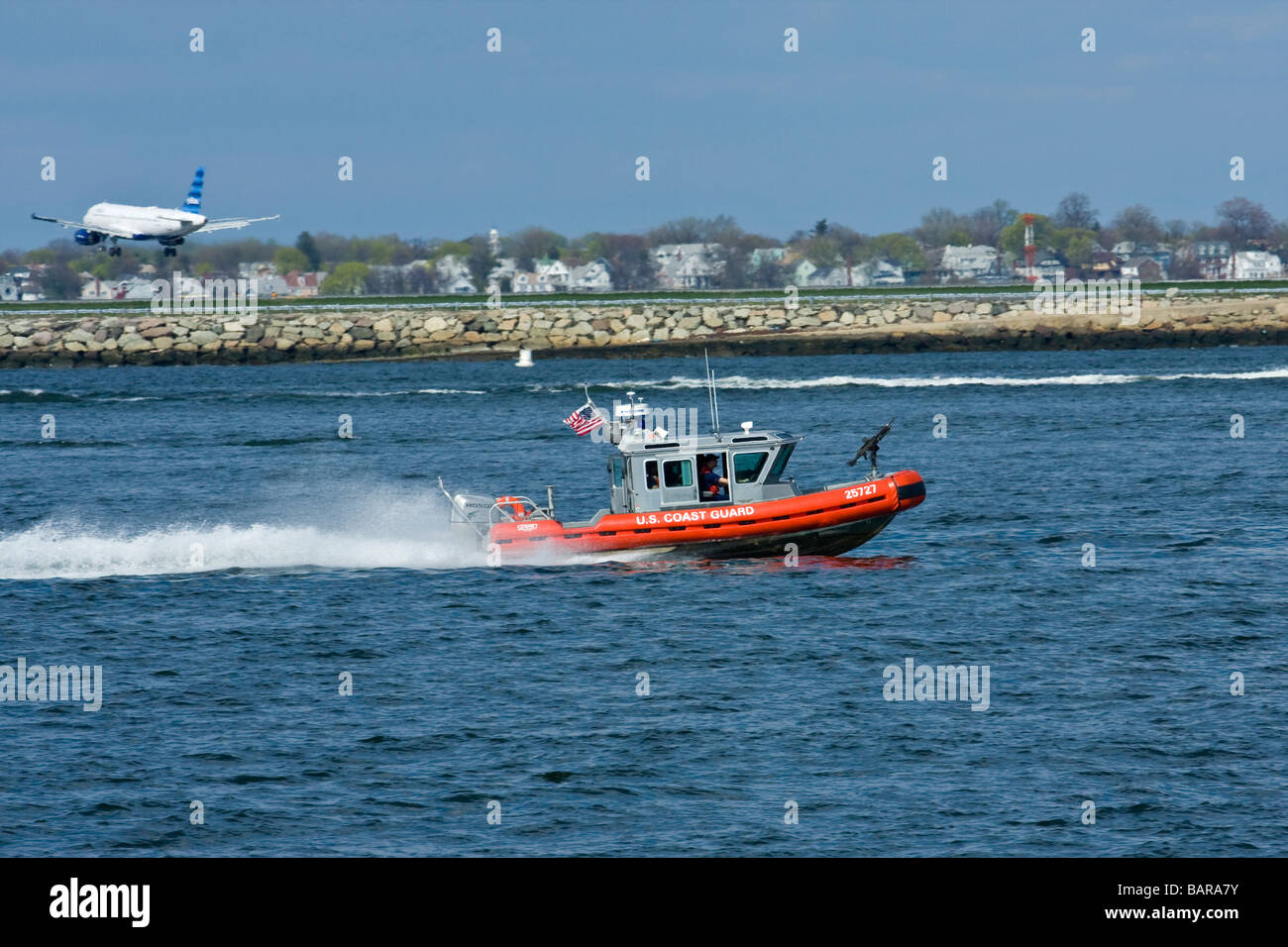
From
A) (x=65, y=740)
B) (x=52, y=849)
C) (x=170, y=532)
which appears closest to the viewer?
(x=52, y=849)

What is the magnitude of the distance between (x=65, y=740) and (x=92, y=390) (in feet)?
238

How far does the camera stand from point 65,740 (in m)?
20.3

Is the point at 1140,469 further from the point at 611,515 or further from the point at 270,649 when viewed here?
the point at 270,649

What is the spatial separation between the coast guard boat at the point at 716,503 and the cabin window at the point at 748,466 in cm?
2

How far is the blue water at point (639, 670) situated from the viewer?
1694 centimetres

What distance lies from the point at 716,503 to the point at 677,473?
1040mm

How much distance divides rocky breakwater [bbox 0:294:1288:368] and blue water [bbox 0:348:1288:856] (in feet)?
200

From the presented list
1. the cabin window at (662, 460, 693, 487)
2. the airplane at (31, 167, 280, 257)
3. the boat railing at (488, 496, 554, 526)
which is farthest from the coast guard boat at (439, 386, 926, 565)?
the airplane at (31, 167, 280, 257)

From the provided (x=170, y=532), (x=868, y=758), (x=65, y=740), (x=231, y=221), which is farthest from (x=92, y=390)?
(x=868, y=758)

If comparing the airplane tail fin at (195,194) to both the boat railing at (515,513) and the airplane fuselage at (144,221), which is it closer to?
the airplane fuselage at (144,221)

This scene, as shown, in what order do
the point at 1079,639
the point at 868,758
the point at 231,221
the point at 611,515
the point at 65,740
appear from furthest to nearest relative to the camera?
the point at 231,221 < the point at 611,515 < the point at 1079,639 < the point at 65,740 < the point at 868,758

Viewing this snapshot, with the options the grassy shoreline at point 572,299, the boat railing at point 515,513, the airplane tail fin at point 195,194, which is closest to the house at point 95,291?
the grassy shoreline at point 572,299
